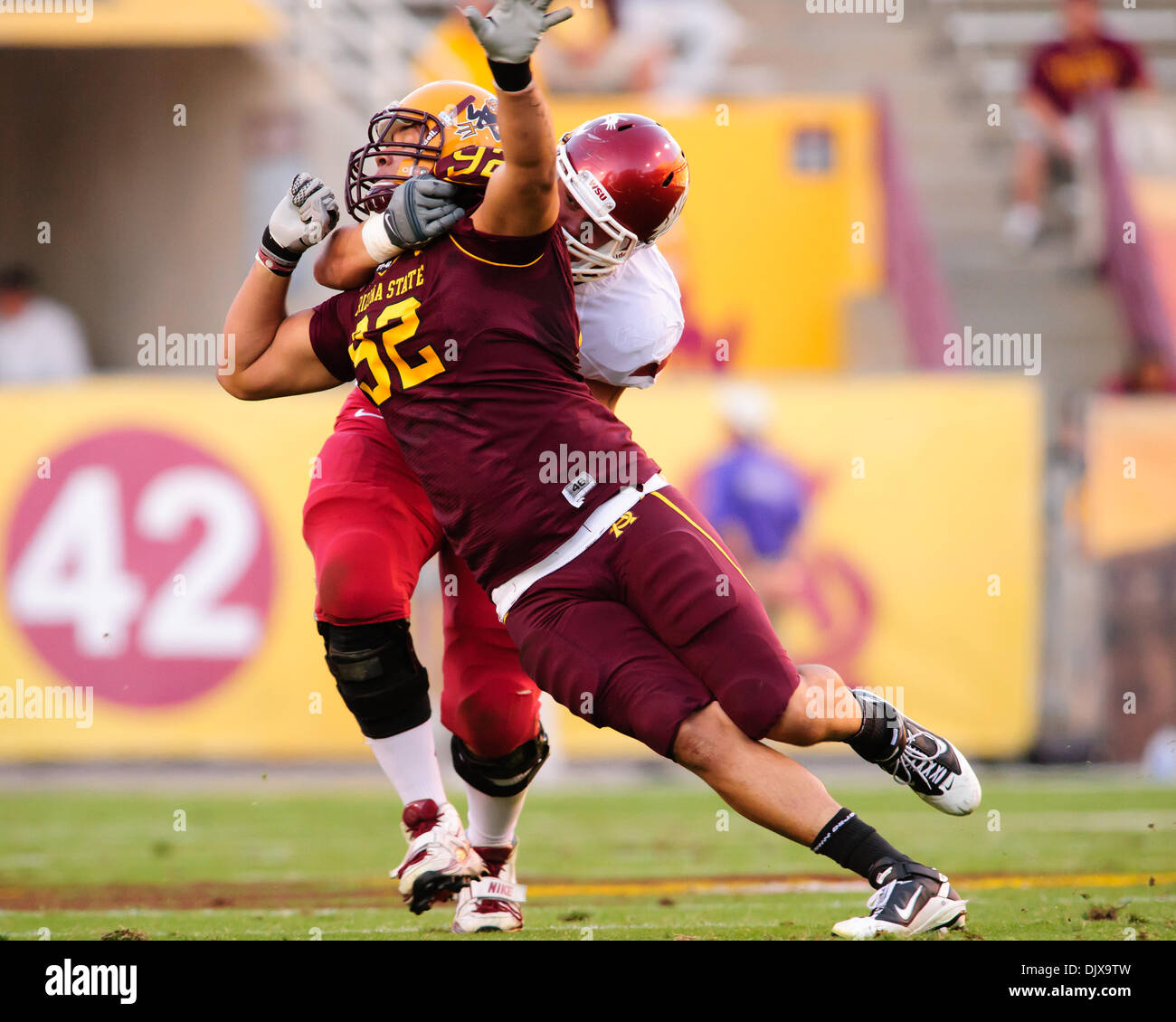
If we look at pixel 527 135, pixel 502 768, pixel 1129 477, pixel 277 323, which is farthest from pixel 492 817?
pixel 1129 477

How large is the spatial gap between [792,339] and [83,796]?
5819 mm

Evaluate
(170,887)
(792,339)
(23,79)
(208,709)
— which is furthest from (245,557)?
(23,79)

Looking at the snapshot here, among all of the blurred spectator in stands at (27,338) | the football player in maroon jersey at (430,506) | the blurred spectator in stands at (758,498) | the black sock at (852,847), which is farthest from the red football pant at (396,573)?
the blurred spectator in stands at (27,338)

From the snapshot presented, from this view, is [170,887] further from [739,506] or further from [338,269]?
[739,506]

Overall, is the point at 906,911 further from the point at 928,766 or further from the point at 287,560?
the point at 287,560

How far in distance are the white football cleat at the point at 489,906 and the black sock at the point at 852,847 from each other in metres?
0.97

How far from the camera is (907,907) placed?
3.30 metres

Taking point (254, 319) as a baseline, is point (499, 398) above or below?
below

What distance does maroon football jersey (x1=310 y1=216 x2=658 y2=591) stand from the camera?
3.42 metres

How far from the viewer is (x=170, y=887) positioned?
193 inches

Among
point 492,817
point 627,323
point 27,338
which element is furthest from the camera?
point 27,338

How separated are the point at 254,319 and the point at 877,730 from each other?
1675 millimetres

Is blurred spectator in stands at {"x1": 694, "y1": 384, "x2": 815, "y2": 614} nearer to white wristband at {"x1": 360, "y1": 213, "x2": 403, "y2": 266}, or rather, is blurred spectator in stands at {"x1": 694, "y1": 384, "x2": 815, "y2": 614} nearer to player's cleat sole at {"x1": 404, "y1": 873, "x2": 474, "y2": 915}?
player's cleat sole at {"x1": 404, "y1": 873, "x2": 474, "y2": 915}
